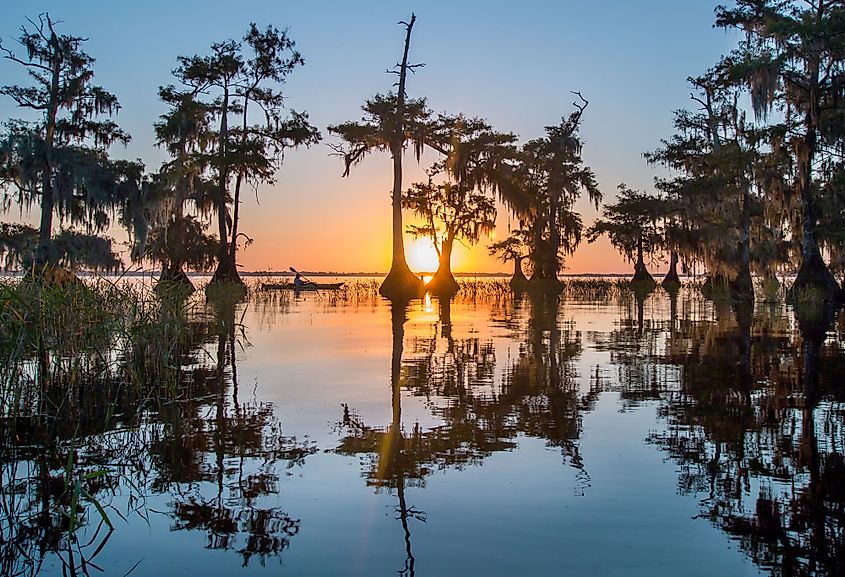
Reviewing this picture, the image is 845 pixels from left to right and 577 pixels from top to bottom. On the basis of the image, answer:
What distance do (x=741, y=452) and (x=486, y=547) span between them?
2430mm

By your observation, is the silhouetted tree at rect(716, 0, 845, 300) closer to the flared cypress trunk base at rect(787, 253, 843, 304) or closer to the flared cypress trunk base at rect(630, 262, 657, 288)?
the flared cypress trunk base at rect(787, 253, 843, 304)

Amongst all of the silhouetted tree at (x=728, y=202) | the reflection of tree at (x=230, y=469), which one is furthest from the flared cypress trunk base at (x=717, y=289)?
the reflection of tree at (x=230, y=469)

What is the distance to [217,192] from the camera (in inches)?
1258

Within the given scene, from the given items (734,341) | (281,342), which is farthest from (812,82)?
(281,342)

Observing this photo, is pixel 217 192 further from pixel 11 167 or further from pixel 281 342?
pixel 281 342

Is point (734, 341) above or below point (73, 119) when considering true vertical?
below

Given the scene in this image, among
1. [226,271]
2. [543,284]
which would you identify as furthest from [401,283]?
[543,284]

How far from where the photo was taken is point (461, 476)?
4297 millimetres

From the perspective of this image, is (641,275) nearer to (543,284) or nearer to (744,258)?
(543,284)

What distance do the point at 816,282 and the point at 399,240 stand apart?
1605cm

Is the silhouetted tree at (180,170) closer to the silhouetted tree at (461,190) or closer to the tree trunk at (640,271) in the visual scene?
the silhouetted tree at (461,190)

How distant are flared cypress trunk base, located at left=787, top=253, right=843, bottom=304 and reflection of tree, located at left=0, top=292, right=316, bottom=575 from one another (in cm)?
2133

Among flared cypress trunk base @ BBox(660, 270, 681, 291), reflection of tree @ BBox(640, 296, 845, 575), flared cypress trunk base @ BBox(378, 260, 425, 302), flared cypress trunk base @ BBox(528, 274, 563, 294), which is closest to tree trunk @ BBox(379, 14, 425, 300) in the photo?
flared cypress trunk base @ BBox(378, 260, 425, 302)

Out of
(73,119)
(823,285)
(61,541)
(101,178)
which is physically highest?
(73,119)
